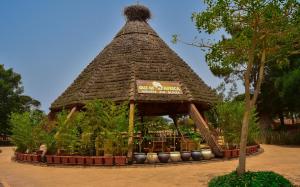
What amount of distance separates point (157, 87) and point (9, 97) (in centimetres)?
3463

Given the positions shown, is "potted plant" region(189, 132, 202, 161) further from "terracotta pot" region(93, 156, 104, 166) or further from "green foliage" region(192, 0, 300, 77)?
"green foliage" region(192, 0, 300, 77)

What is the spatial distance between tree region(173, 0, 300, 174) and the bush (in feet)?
1.67

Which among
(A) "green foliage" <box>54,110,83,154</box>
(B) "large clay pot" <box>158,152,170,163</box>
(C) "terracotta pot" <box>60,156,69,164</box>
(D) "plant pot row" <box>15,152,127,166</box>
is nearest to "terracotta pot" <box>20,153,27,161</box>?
Result: (A) "green foliage" <box>54,110,83,154</box>

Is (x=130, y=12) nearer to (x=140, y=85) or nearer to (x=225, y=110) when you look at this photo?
(x=140, y=85)

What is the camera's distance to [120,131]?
1761 centimetres

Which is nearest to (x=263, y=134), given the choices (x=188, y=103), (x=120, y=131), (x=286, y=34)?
(x=188, y=103)

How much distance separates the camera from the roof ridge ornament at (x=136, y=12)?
2755cm

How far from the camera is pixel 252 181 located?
28.5 feet

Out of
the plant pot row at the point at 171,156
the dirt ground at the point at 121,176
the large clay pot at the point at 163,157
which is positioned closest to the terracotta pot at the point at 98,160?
the dirt ground at the point at 121,176

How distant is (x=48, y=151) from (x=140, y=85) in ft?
19.7

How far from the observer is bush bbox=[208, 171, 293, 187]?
863 centimetres

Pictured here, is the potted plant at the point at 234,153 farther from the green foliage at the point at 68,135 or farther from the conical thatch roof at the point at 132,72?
the green foliage at the point at 68,135

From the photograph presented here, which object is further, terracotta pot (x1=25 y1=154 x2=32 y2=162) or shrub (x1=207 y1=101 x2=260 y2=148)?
shrub (x1=207 y1=101 x2=260 y2=148)

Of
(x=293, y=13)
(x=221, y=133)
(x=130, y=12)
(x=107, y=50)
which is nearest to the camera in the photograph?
(x=293, y=13)
